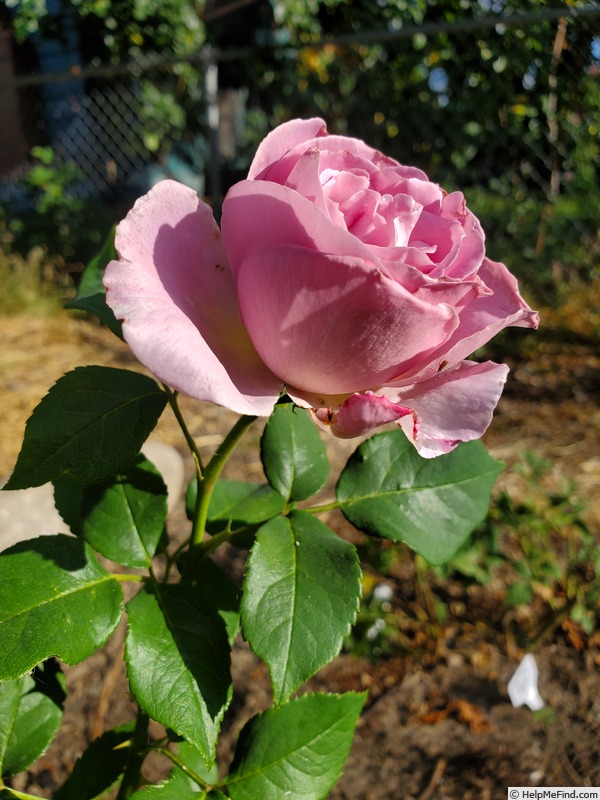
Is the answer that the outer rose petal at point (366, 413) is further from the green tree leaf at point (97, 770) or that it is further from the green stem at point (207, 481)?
the green tree leaf at point (97, 770)

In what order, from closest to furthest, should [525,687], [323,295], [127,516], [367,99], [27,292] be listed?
[323,295] < [127,516] < [525,687] < [27,292] < [367,99]

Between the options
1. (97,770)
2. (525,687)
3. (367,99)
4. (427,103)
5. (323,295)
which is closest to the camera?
(323,295)

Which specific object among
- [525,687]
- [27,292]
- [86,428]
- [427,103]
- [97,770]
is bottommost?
[27,292]

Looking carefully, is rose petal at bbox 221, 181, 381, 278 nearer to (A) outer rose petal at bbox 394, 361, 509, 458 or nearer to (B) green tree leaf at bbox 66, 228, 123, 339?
(A) outer rose petal at bbox 394, 361, 509, 458

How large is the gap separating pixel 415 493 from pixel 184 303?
1.07 feet

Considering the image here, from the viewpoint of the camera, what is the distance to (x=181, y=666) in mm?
533

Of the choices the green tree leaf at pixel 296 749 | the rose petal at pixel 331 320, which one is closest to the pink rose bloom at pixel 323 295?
the rose petal at pixel 331 320

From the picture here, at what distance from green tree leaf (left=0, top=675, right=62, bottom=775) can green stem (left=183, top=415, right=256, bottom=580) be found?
245 millimetres

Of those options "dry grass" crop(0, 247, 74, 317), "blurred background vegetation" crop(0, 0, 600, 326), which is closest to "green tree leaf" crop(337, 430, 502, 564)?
"blurred background vegetation" crop(0, 0, 600, 326)

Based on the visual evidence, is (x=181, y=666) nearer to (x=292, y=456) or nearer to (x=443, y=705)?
(x=292, y=456)

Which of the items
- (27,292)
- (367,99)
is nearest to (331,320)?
(27,292)

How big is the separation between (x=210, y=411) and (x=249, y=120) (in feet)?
11.2

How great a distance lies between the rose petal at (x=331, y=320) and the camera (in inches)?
16.9

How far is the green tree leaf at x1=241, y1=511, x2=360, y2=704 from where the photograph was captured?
0.48 metres
